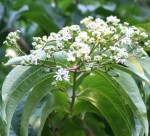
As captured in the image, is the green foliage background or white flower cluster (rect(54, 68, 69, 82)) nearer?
white flower cluster (rect(54, 68, 69, 82))

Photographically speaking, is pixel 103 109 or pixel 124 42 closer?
pixel 124 42

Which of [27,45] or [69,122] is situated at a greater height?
[27,45]

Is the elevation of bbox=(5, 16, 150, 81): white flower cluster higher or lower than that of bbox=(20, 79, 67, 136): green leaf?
higher

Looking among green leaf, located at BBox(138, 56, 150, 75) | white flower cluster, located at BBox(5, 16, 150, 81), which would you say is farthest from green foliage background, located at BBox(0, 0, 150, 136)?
white flower cluster, located at BBox(5, 16, 150, 81)

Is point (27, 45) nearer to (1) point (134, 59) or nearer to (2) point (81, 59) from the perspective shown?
(1) point (134, 59)

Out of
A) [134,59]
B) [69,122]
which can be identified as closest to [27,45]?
[69,122]

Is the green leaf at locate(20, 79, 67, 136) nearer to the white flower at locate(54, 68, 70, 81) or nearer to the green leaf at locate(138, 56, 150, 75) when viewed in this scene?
the white flower at locate(54, 68, 70, 81)

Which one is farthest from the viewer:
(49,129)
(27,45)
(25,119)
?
(27,45)
